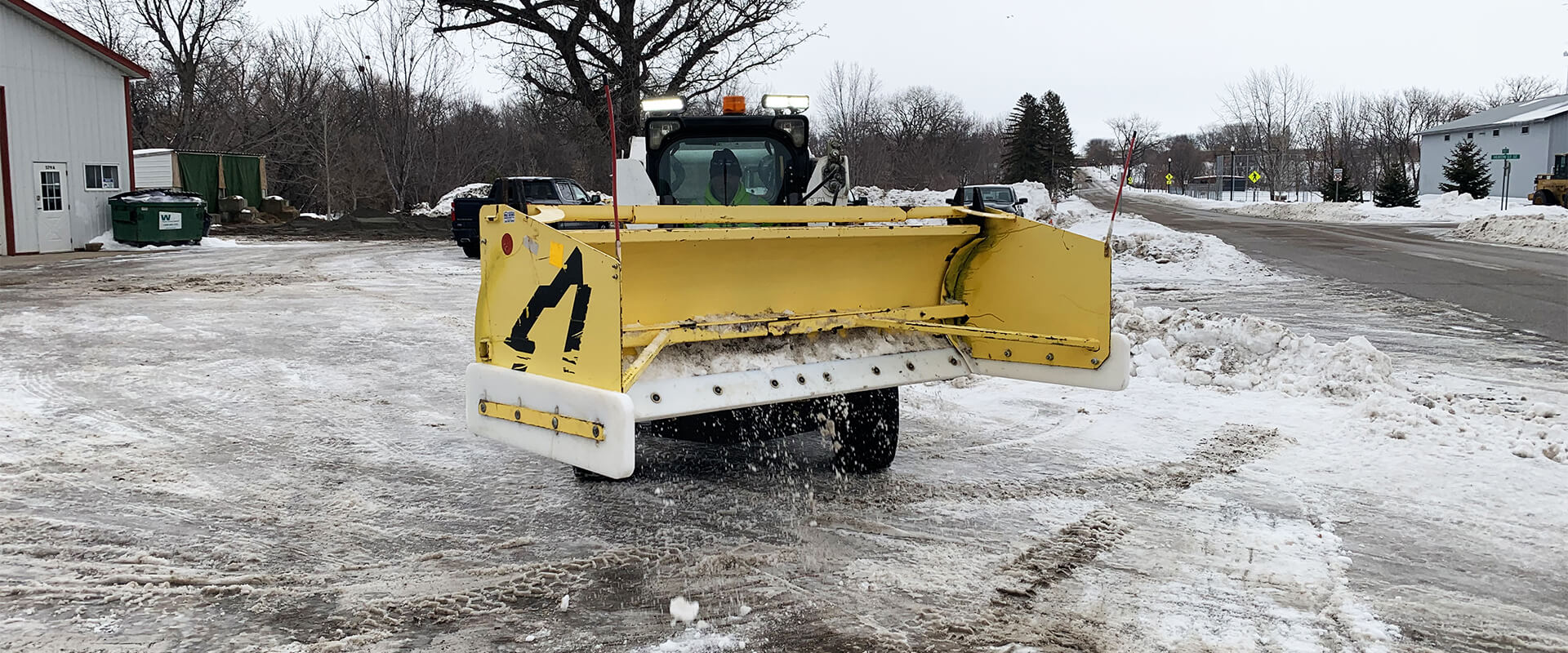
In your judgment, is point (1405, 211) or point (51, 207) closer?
point (51, 207)

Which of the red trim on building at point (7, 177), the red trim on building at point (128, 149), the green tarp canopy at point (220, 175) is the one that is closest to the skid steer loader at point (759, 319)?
the red trim on building at point (7, 177)

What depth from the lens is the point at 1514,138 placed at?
2206 inches

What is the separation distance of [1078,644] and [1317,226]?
36.5m

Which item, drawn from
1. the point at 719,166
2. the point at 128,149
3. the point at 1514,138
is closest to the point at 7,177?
the point at 128,149

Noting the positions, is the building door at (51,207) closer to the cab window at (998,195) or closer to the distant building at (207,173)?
the distant building at (207,173)

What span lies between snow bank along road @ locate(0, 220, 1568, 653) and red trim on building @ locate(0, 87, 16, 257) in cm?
1613

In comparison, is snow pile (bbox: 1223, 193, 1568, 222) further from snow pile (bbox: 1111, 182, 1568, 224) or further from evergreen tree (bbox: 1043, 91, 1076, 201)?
evergreen tree (bbox: 1043, 91, 1076, 201)

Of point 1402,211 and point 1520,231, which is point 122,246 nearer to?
point 1520,231

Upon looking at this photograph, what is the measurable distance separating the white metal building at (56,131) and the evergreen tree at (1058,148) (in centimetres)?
4659

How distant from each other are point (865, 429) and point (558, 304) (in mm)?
1924

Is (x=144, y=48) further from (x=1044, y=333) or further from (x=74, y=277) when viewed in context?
(x=1044, y=333)

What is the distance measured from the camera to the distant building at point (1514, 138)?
5328 centimetres

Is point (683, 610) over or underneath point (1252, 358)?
underneath

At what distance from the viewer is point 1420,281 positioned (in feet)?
51.7
